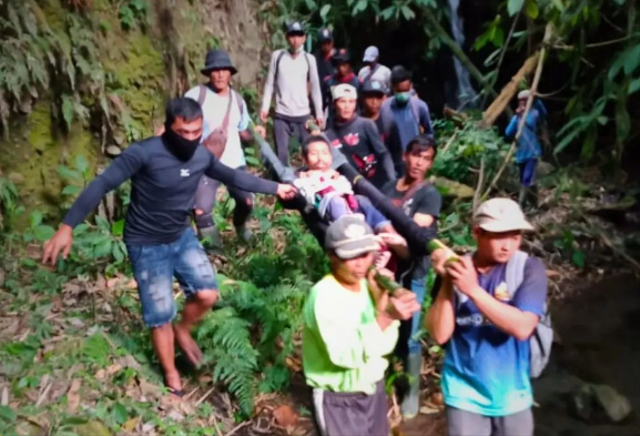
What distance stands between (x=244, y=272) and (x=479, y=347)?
345cm

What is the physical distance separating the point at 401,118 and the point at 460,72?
7.66m

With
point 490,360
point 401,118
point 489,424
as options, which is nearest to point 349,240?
point 490,360

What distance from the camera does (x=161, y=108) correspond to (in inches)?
312

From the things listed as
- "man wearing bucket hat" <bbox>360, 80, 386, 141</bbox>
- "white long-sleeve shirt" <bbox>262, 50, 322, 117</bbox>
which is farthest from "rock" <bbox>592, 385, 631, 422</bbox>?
"white long-sleeve shirt" <bbox>262, 50, 322, 117</bbox>

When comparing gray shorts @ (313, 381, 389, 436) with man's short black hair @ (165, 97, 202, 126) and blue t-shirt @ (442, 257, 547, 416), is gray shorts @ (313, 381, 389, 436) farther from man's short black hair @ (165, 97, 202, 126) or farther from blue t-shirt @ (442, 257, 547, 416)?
man's short black hair @ (165, 97, 202, 126)

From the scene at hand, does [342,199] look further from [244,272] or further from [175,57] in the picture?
[175,57]

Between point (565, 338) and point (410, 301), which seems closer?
point (410, 301)

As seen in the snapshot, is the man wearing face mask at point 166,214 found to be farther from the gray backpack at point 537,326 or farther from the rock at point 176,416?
the gray backpack at point 537,326

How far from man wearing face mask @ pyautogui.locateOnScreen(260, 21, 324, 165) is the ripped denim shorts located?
138 inches

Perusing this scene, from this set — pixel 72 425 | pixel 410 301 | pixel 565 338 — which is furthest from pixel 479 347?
pixel 565 338

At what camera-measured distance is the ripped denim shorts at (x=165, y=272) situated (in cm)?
438

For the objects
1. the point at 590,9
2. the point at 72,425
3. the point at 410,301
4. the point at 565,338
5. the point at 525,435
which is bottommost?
the point at 565,338

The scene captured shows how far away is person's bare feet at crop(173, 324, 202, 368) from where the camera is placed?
15.9ft

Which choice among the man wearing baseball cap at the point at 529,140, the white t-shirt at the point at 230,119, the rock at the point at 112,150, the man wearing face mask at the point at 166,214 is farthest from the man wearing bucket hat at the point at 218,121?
the man wearing baseball cap at the point at 529,140
